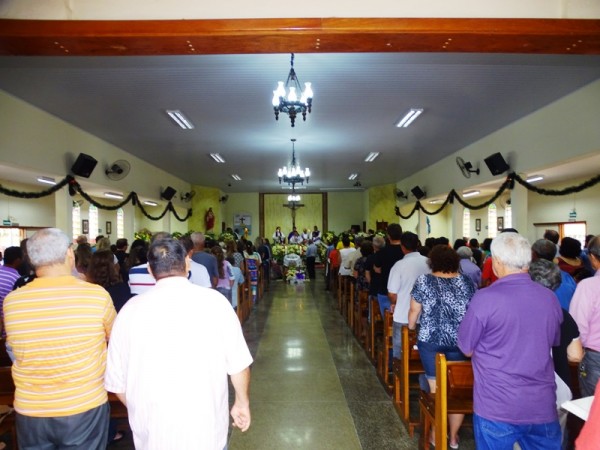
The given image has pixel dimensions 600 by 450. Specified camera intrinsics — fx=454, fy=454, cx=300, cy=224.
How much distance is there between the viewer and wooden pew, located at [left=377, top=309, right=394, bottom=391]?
15.3ft

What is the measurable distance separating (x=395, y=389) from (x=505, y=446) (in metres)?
2.16

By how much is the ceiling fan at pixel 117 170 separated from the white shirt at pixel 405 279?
23.9 ft

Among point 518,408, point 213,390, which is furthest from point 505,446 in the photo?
point 213,390

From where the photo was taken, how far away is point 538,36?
3.43 meters

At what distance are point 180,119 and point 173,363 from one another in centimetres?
674

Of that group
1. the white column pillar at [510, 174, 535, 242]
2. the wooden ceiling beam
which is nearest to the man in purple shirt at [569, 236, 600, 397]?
the wooden ceiling beam

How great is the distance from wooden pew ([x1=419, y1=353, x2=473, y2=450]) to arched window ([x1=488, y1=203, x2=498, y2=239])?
46.0 feet

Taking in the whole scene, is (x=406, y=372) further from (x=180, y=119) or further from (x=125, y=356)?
(x=180, y=119)

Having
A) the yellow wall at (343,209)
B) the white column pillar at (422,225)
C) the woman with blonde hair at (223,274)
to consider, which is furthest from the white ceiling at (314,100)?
the yellow wall at (343,209)

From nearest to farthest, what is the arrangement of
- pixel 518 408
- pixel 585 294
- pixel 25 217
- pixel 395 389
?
pixel 518 408 < pixel 585 294 < pixel 395 389 < pixel 25 217

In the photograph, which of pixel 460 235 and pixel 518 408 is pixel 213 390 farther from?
pixel 460 235

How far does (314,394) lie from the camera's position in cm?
468

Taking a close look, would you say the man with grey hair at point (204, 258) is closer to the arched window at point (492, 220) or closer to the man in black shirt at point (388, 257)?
the man in black shirt at point (388, 257)

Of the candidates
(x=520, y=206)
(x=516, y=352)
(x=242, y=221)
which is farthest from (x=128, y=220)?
(x=516, y=352)
